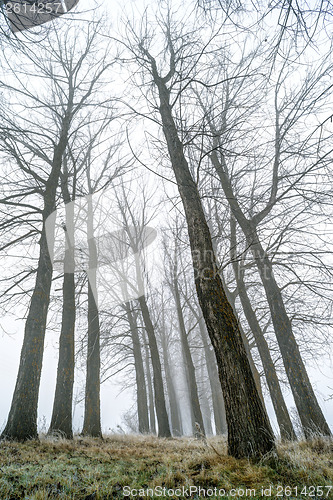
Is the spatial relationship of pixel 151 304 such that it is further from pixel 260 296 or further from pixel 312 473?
pixel 312 473

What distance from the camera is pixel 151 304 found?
12906 millimetres

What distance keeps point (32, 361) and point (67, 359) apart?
4.81 feet

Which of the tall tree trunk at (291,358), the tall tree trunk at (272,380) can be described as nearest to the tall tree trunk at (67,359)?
the tall tree trunk at (272,380)

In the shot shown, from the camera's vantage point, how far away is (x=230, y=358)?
2.63 m

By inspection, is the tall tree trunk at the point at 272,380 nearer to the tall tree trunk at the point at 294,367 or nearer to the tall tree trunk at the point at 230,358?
the tall tree trunk at the point at 294,367

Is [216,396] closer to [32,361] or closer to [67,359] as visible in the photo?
[67,359]

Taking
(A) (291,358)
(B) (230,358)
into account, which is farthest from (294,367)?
(B) (230,358)

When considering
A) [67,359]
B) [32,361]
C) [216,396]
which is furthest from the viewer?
[216,396]

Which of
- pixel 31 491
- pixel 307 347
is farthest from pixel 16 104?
pixel 307 347

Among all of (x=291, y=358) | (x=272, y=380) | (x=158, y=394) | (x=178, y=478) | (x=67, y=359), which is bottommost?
(x=178, y=478)

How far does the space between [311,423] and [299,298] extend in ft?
11.4

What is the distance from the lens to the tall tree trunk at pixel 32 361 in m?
4.25

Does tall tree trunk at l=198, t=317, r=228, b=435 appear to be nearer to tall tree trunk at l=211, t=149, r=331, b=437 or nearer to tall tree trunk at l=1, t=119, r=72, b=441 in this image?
tall tree trunk at l=211, t=149, r=331, b=437

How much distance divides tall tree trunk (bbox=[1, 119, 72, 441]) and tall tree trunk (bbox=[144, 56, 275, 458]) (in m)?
3.62
